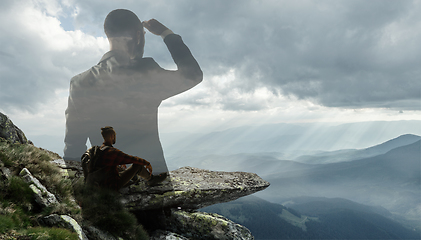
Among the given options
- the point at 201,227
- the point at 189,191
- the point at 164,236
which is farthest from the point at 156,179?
the point at 201,227

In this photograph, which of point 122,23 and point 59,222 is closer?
point 59,222

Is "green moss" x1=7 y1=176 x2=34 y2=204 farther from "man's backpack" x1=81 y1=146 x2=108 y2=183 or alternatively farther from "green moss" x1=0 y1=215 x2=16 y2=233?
"man's backpack" x1=81 y1=146 x2=108 y2=183

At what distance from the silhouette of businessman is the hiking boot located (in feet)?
4.47

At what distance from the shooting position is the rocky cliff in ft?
12.3

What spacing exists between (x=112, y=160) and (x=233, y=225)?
15.4ft

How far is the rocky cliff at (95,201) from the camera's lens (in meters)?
3.75

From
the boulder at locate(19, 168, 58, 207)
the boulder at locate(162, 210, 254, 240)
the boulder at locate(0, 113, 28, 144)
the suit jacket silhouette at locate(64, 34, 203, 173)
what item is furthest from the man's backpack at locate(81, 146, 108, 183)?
the boulder at locate(0, 113, 28, 144)

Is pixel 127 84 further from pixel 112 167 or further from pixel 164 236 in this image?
pixel 164 236

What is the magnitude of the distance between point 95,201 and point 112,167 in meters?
0.90

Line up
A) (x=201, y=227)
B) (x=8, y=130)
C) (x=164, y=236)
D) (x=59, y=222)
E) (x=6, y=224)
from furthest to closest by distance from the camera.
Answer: (x=8, y=130) → (x=201, y=227) → (x=164, y=236) → (x=59, y=222) → (x=6, y=224)

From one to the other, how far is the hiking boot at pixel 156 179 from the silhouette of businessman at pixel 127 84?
1.36 meters

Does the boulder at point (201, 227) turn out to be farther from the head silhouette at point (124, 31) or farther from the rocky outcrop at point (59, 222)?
the head silhouette at point (124, 31)

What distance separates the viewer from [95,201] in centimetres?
498

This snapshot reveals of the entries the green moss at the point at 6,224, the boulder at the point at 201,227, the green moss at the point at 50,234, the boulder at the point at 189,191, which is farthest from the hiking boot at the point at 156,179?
the green moss at the point at 6,224
